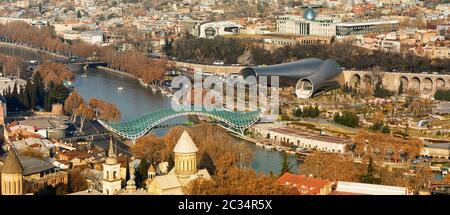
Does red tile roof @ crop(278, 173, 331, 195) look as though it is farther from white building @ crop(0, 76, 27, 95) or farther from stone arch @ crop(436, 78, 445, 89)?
stone arch @ crop(436, 78, 445, 89)

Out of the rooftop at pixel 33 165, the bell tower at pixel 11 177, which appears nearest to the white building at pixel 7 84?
the rooftop at pixel 33 165

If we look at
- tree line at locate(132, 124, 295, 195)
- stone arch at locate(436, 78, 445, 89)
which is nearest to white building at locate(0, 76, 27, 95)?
tree line at locate(132, 124, 295, 195)

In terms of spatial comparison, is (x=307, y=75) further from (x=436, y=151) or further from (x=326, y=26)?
(x=326, y=26)

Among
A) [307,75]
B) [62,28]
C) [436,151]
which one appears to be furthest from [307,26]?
[436,151]

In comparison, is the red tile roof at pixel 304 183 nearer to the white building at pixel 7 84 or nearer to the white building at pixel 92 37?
the white building at pixel 7 84

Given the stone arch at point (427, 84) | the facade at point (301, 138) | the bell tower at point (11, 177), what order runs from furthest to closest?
1. the stone arch at point (427, 84)
2. the facade at point (301, 138)
3. the bell tower at point (11, 177)
